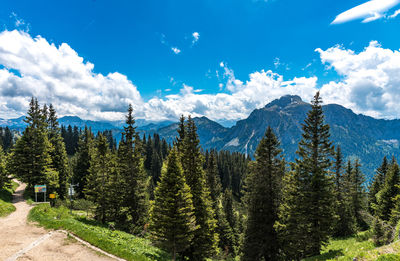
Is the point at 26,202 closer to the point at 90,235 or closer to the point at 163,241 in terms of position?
the point at 90,235

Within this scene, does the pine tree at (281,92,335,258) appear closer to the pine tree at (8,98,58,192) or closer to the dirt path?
the dirt path

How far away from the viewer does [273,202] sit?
2294cm

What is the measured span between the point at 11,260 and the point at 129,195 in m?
16.4

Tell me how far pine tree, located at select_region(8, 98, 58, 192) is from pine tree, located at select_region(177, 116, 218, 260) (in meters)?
22.6

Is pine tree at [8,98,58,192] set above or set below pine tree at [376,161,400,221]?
above

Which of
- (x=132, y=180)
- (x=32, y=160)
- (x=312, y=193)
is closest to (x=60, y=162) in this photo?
(x=32, y=160)

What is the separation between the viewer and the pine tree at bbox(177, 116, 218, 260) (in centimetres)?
2238

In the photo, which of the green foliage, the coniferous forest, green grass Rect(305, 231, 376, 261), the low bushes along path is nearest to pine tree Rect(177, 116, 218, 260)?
the coniferous forest

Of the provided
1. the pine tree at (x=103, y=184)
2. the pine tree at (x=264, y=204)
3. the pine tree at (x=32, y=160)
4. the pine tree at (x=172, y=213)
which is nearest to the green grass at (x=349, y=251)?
the pine tree at (x=264, y=204)

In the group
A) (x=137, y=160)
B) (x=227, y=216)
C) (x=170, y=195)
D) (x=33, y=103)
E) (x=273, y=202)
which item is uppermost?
(x=33, y=103)

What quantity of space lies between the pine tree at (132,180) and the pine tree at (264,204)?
1455 centimetres

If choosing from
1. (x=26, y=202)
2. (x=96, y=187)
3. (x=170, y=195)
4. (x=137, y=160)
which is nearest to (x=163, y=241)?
(x=170, y=195)

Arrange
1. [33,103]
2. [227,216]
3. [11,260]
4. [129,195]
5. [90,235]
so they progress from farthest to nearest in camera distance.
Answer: [227,216] < [33,103] < [129,195] < [90,235] < [11,260]

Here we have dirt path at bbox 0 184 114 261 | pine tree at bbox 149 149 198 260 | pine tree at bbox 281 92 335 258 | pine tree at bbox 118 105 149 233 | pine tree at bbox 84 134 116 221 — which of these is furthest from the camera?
pine tree at bbox 118 105 149 233
